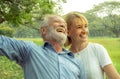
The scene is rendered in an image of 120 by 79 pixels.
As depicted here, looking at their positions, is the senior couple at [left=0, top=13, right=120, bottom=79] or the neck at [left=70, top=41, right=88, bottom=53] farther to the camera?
the neck at [left=70, top=41, right=88, bottom=53]

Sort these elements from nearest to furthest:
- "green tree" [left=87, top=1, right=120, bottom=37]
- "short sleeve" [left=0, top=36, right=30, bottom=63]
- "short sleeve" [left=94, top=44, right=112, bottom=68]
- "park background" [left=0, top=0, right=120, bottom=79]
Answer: "short sleeve" [left=0, top=36, right=30, bottom=63]
"short sleeve" [left=94, top=44, right=112, bottom=68]
"park background" [left=0, top=0, right=120, bottom=79]
"green tree" [left=87, top=1, right=120, bottom=37]

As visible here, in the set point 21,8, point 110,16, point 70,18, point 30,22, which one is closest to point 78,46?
point 70,18

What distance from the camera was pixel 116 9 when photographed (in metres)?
12.3

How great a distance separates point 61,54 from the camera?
1396 mm

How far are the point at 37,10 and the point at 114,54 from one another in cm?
373

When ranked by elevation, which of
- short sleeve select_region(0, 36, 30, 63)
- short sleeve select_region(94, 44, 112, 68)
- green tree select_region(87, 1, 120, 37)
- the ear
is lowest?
green tree select_region(87, 1, 120, 37)

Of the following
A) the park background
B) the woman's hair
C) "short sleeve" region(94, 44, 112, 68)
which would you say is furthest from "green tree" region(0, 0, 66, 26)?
"short sleeve" region(94, 44, 112, 68)

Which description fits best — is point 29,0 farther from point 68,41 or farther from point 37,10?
point 68,41

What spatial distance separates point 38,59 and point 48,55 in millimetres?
50

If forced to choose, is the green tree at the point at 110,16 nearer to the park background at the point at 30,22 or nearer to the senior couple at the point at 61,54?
the park background at the point at 30,22

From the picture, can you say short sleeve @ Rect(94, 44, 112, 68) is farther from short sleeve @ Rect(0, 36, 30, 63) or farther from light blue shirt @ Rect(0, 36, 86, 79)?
short sleeve @ Rect(0, 36, 30, 63)

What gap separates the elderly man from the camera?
4.24 feet

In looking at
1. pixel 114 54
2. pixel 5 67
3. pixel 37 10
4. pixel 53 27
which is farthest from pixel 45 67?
pixel 114 54

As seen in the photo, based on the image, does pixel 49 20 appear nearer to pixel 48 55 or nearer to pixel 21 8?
pixel 48 55
